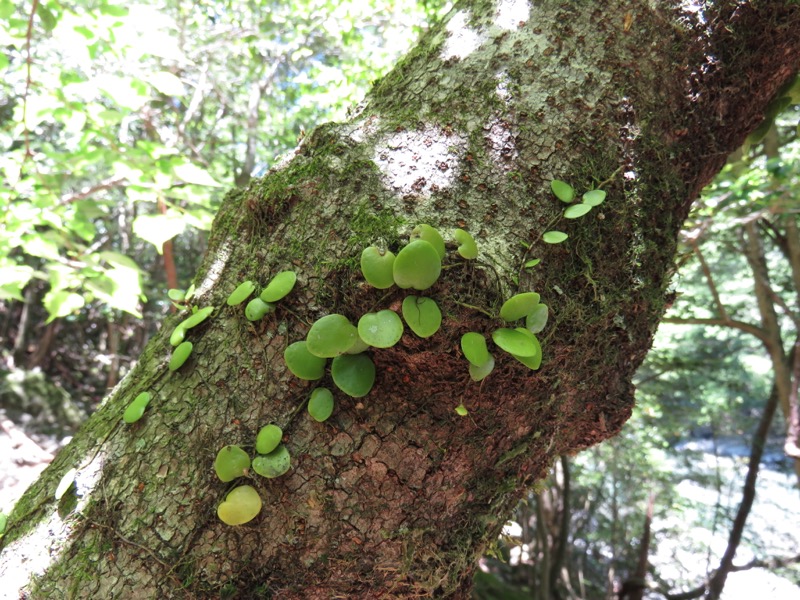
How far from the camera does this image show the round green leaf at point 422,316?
0.86m

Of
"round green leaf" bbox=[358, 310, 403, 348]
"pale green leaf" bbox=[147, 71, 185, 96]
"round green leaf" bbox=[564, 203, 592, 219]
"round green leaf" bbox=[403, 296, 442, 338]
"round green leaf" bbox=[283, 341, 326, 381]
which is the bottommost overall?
"round green leaf" bbox=[283, 341, 326, 381]

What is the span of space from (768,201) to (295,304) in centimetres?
448

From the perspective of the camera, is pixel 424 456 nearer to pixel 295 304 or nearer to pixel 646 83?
pixel 295 304

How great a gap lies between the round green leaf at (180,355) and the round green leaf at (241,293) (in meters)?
0.14

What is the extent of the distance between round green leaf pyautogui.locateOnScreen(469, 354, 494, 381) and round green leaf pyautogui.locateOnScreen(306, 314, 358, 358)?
0.22 m

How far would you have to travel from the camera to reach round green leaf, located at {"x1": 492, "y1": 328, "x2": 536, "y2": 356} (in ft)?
2.88

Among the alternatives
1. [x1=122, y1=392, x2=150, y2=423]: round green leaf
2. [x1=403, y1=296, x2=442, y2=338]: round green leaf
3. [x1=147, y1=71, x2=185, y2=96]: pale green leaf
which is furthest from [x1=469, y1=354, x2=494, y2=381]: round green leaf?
[x1=147, y1=71, x2=185, y2=96]: pale green leaf

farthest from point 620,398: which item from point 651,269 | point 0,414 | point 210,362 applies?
point 0,414

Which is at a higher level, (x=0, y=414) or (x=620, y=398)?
(x=620, y=398)

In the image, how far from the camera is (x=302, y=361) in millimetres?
953

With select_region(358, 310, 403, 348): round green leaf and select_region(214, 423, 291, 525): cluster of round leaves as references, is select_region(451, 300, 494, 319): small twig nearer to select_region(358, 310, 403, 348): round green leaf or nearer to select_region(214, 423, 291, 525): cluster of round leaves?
select_region(358, 310, 403, 348): round green leaf

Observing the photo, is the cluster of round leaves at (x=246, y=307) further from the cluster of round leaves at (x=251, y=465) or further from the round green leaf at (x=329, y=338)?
the cluster of round leaves at (x=251, y=465)

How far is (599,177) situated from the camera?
3.59ft

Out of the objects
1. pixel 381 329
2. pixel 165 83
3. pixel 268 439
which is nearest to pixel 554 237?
pixel 381 329
